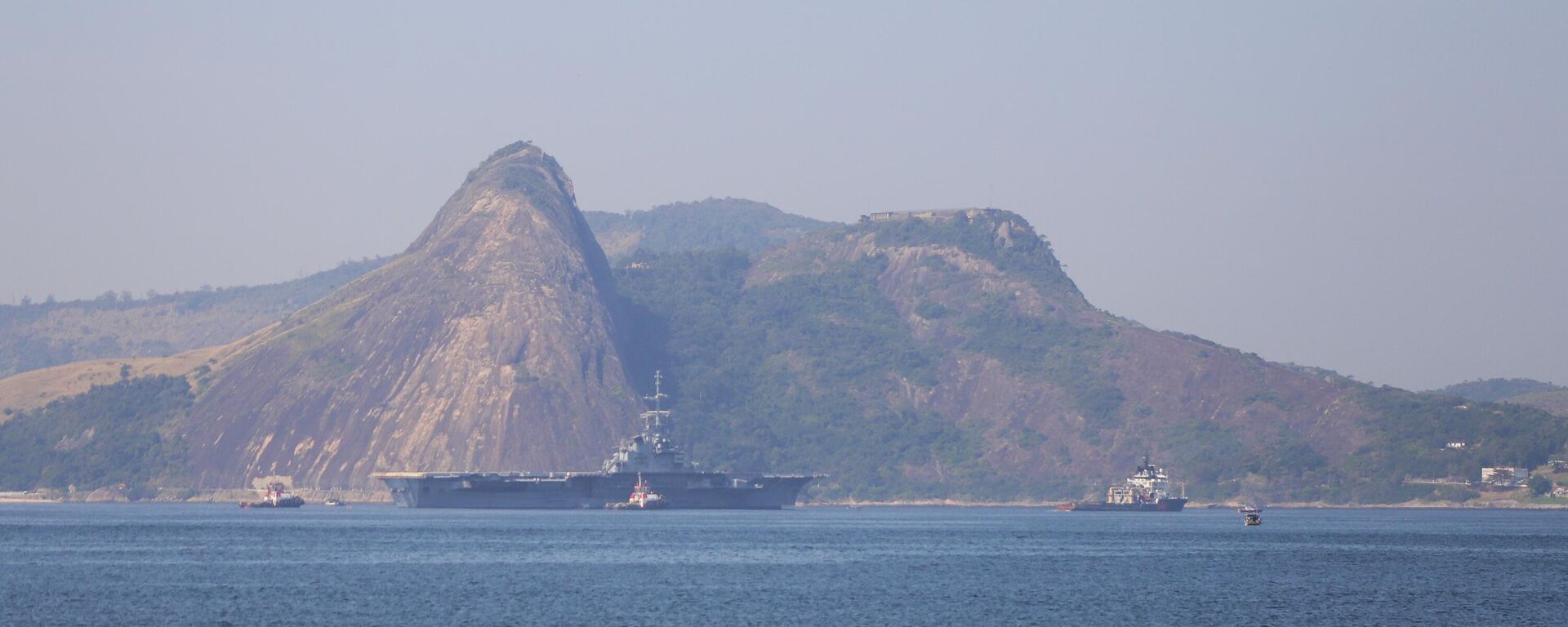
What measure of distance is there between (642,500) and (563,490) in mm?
8490

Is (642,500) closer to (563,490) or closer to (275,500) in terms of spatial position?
(563,490)

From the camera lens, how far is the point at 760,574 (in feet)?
244

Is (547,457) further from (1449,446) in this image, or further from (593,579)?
(593,579)

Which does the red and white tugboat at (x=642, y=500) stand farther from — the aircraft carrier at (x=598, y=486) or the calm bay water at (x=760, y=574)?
the calm bay water at (x=760, y=574)

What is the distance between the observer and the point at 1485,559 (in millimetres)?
88688

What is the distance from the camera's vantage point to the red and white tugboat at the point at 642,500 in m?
152

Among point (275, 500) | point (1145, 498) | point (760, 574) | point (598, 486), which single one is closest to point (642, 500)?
point (598, 486)

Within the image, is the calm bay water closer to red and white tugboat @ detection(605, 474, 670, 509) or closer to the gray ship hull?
red and white tugboat @ detection(605, 474, 670, 509)

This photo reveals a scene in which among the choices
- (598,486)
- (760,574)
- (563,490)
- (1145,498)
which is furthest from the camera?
(1145,498)

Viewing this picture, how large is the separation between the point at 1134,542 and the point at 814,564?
30.7 m

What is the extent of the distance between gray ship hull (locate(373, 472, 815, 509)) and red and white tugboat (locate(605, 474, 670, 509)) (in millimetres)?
998

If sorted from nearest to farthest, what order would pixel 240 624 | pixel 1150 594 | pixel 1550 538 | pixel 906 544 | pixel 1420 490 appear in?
pixel 240 624 → pixel 1150 594 → pixel 906 544 → pixel 1550 538 → pixel 1420 490

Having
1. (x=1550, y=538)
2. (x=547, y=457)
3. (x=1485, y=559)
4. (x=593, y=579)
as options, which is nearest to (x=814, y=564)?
(x=593, y=579)

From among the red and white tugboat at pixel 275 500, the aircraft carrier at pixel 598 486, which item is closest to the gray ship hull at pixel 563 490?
the aircraft carrier at pixel 598 486
